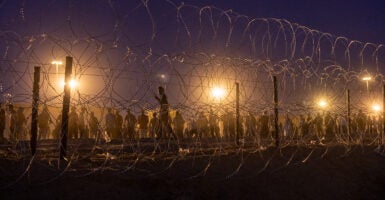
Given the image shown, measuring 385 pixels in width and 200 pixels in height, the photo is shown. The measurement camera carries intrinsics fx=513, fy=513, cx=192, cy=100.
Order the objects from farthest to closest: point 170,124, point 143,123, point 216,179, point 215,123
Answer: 1. point 143,123
2. point 170,124
3. point 215,123
4. point 216,179

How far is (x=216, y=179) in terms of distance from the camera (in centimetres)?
737

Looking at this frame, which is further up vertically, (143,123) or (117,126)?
(143,123)

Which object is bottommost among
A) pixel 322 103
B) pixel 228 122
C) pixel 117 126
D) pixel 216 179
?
pixel 216 179

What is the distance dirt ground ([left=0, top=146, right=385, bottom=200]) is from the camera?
6.16 meters

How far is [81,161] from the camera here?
25.0 feet

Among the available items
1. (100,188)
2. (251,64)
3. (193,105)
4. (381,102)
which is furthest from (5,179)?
(381,102)

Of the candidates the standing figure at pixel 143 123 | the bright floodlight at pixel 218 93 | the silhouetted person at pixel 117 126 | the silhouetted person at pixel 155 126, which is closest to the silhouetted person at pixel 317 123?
the bright floodlight at pixel 218 93

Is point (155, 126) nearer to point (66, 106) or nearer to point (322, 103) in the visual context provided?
point (66, 106)

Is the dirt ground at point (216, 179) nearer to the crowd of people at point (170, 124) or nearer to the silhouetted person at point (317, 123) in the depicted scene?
the crowd of people at point (170, 124)

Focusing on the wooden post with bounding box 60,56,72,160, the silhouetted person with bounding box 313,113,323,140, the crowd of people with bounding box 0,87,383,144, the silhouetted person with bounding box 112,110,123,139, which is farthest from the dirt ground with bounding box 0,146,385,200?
the silhouetted person with bounding box 112,110,123,139

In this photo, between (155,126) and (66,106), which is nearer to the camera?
(66,106)

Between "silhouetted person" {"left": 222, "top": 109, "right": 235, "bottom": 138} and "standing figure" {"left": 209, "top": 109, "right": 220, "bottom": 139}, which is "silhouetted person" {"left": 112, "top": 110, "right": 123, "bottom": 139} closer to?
"standing figure" {"left": 209, "top": 109, "right": 220, "bottom": 139}

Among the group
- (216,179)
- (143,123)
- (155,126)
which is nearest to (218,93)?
(155,126)

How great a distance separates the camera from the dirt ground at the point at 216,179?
616cm
